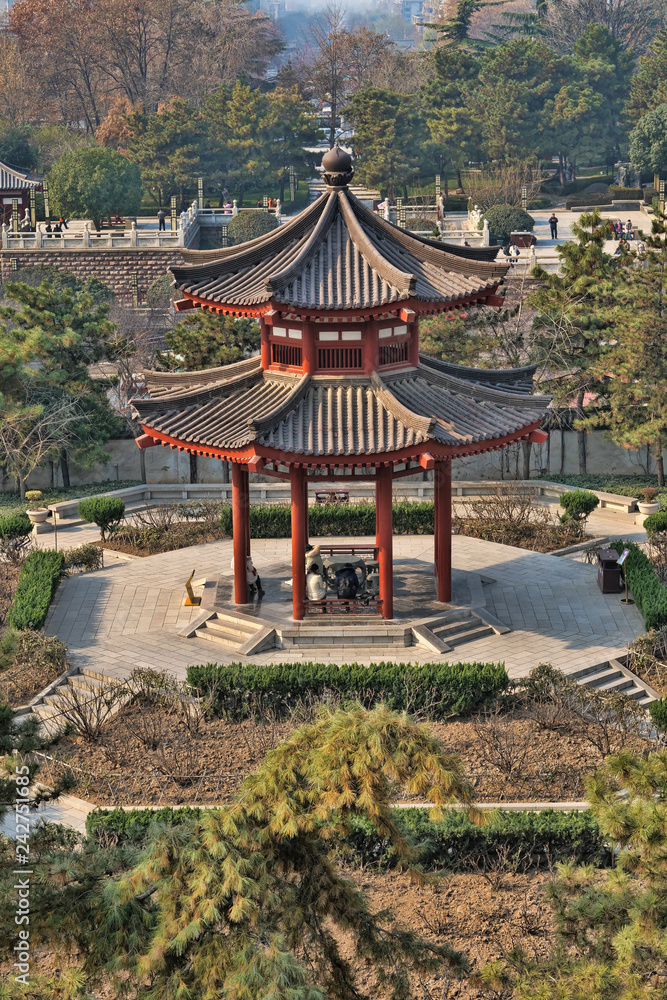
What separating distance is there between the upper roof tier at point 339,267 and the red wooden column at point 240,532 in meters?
3.52

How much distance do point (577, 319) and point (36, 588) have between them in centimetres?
1706

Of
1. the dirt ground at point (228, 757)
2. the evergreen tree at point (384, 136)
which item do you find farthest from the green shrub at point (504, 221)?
the dirt ground at point (228, 757)

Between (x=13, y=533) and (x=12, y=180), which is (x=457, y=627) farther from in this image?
(x=12, y=180)

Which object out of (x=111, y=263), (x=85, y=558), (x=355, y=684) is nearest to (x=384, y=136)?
(x=111, y=263)

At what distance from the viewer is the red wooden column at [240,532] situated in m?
27.1

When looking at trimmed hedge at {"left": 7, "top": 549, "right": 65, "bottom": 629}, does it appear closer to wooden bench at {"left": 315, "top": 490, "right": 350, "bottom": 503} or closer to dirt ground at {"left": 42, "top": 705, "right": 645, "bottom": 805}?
dirt ground at {"left": 42, "top": 705, "right": 645, "bottom": 805}

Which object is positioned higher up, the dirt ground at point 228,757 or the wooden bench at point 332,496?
the wooden bench at point 332,496

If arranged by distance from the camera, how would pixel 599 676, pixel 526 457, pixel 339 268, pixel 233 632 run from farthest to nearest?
pixel 526 457 → pixel 233 632 → pixel 339 268 → pixel 599 676

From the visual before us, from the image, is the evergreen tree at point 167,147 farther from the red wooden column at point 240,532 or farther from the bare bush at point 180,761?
the bare bush at point 180,761

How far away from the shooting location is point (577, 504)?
106ft

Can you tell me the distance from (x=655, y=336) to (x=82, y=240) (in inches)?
1869

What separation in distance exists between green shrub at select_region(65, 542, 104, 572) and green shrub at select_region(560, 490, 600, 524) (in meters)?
10.6

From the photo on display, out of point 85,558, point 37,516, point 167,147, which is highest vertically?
point 167,147

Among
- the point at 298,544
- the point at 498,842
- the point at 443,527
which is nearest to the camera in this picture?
the point at 498,842
